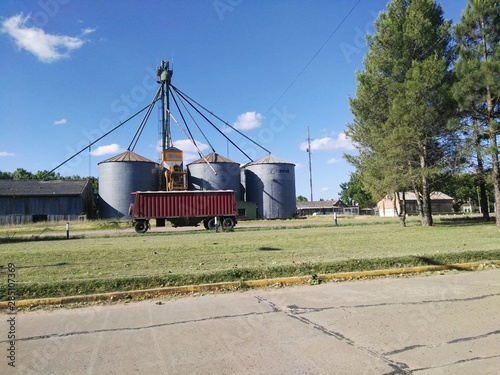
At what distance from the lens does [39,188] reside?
50781 mm

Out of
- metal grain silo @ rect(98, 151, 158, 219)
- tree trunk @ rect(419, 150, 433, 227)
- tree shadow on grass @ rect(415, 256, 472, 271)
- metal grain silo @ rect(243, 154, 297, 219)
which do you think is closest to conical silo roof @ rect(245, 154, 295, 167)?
metal grain silo @ rect(243, 154, 297, 219)

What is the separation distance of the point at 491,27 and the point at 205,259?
74.1 ft

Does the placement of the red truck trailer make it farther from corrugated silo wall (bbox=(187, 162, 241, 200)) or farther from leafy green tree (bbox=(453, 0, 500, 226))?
corrugated silo wall (bbox=(187, 162, 241, 200))

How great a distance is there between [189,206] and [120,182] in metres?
23.3

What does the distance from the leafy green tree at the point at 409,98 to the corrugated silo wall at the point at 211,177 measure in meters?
27.6

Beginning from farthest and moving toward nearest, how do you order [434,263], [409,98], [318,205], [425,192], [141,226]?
[318,205], [141,226], [425,192], [409,98], [434,263]

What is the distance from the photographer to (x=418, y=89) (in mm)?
23969

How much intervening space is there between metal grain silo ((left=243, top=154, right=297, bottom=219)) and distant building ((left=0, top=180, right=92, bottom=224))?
71.8 ft

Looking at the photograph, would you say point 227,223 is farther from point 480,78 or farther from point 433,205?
point 433,205

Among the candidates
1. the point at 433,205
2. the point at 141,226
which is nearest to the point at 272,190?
the point at 141,226

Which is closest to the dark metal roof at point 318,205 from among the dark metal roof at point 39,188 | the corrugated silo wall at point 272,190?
the corrugated silo wall at point 272,190

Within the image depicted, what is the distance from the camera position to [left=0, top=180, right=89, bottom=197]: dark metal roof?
4922 cm

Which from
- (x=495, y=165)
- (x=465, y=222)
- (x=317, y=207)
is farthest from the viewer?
(x=317, y=207)

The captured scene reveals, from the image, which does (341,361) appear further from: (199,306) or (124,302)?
(124,302)
